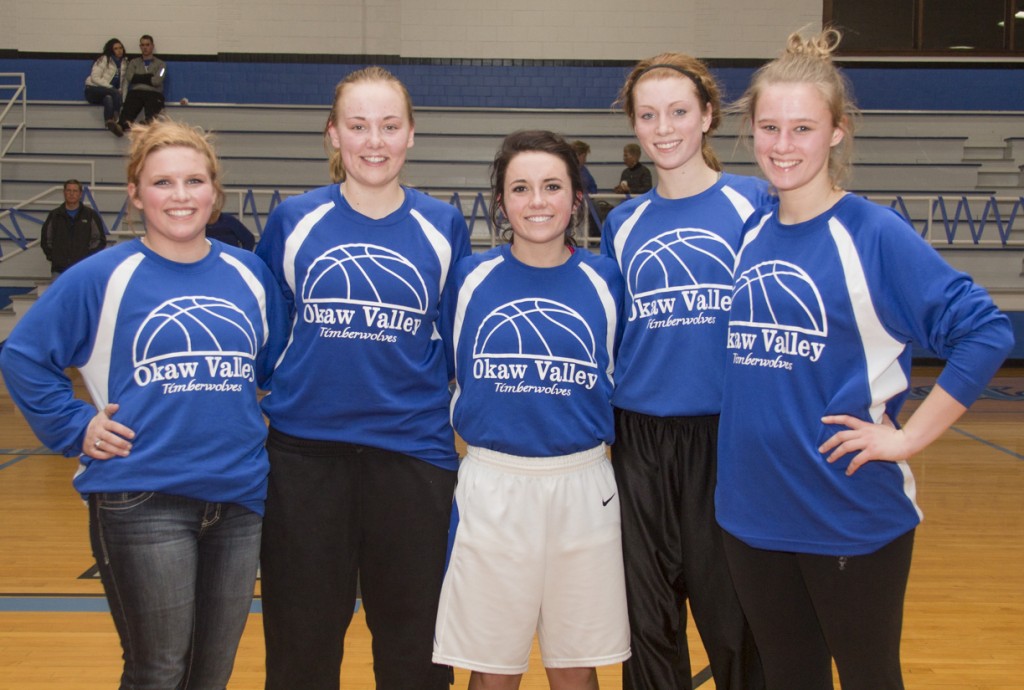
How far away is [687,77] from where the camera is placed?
212 centimetres

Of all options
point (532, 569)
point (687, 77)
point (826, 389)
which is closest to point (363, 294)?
point (532, 569)

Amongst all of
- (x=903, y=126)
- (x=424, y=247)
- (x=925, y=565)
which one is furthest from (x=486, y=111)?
(x=424, y=247)

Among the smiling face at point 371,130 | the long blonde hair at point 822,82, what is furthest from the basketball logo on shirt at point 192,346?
the long blonde hair at point 822,82

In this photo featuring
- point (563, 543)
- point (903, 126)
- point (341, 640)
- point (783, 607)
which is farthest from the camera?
point (903, 126)

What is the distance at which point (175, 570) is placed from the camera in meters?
1.80

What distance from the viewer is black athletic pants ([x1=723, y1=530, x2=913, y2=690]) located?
1674mm

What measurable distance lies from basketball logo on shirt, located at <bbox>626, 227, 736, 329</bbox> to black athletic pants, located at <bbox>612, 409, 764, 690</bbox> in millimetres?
213

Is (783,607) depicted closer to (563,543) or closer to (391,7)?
(563,543)

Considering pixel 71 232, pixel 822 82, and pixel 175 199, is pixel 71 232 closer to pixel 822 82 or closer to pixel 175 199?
pixel 175 199

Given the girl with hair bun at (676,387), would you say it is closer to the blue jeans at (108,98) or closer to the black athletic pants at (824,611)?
the black athletic pants at (824,611)

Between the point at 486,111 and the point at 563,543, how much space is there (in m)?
9.60

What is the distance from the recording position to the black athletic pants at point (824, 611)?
5.49ft

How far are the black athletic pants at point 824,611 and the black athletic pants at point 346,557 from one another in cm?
66

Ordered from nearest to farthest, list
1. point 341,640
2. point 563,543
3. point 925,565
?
point 563,543, point 341,640, point 925,565
